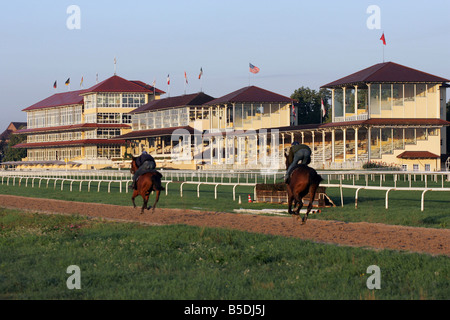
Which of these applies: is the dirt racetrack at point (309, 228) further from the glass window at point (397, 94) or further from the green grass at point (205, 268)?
the glass window at point (397, 94)

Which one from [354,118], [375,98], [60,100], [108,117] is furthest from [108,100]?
[375,98]

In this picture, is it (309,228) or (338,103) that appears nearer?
(309,228)

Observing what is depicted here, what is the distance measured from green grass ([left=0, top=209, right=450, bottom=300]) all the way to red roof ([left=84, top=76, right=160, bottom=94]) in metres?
79.2

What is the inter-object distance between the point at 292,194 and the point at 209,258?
162 inches

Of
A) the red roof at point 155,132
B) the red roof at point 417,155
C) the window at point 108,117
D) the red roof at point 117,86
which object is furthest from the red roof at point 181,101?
the red roof at point 417,155

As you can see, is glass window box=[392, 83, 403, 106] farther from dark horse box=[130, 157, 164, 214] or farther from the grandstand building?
the grandstand building

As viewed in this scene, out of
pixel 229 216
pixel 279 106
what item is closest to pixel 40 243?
pixel 229 216

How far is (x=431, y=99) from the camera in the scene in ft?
180

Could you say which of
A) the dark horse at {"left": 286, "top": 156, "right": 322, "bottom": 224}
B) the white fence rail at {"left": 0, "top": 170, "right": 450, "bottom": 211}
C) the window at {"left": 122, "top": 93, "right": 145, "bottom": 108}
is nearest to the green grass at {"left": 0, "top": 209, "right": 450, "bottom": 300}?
the dark horse at {"left": 286, "top": 156, "right": 322, "bottom": 224}

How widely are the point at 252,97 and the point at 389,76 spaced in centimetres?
1754

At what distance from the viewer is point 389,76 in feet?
179

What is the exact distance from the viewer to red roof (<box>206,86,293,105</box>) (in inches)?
2687

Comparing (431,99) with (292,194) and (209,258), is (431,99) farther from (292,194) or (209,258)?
(209,258)

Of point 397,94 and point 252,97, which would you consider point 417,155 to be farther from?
point 252,97
